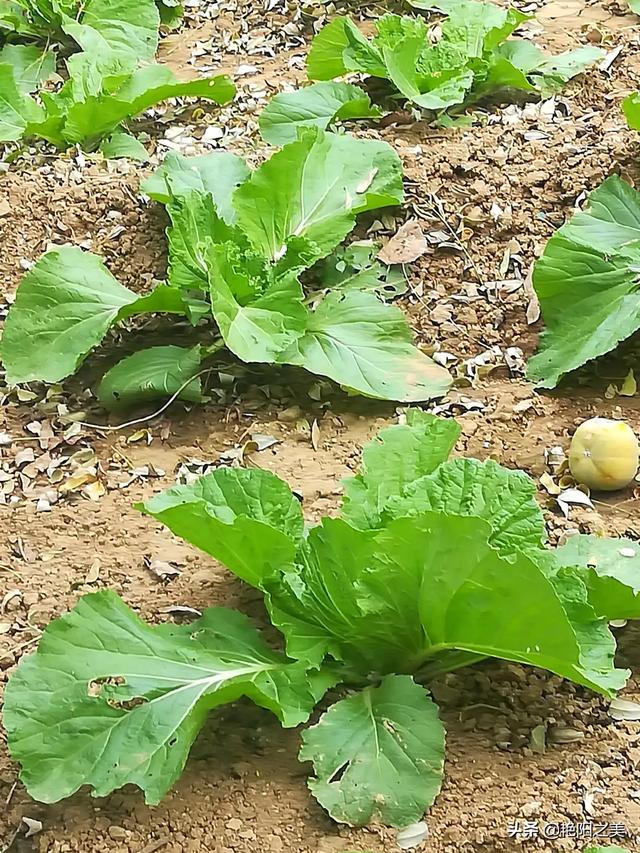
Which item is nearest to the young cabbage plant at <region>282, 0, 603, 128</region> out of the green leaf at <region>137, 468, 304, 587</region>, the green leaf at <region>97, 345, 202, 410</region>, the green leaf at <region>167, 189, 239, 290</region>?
the green leaf at <region>167, 189, 239, 290</region>

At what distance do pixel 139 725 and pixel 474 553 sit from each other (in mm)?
602

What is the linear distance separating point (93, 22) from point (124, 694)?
3.40m

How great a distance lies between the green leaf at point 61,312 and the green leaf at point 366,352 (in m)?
0.37

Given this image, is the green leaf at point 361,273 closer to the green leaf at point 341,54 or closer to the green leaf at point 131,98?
the green leaf at point 341,54

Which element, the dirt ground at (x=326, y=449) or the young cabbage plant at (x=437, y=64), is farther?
the young cabbage plant at (x=437, y=64)

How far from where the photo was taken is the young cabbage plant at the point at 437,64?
3.59 metres

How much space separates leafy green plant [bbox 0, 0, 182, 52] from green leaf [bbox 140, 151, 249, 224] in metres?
1.42

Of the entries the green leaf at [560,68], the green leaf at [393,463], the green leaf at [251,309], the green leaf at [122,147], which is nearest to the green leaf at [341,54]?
the green leaf at [560,68]

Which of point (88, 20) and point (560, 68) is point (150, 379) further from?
point (88, 20)

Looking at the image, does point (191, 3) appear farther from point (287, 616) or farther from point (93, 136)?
point (287, 616)

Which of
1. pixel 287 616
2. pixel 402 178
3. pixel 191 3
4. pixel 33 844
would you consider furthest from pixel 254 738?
pixel 191 3

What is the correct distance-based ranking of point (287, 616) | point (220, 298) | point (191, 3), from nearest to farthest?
point (287, 616), point (220, 298), point (191, 3)

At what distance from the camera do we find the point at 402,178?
3146 millimetres

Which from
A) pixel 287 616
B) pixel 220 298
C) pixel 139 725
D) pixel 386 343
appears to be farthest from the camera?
pixel 386 343
